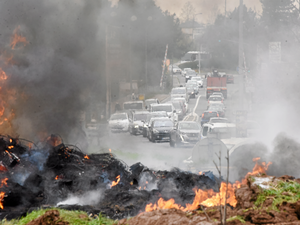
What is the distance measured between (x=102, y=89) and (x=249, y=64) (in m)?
23.1

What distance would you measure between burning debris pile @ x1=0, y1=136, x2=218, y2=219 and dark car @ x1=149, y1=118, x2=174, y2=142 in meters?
8.51

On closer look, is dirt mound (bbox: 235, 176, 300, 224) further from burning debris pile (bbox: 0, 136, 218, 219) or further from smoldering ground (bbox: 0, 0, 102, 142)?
smoldering ground (bbox: 0, 0, 102, 142)

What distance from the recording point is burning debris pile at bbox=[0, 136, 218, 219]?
873 cm

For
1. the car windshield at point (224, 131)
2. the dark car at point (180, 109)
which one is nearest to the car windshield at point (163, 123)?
the car windshield at point (224, 131)

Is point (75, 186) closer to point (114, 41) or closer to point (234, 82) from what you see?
point (114, 41)

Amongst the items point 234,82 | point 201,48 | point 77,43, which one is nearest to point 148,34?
point 77,43

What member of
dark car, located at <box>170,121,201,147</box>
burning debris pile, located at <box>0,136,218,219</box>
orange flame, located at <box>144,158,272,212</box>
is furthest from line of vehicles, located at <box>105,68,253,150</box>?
orange flame, located at <box>144,158,272,212</box>

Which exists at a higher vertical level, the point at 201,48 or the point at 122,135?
the point at 201,48

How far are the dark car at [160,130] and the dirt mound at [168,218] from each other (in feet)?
→ 45.3

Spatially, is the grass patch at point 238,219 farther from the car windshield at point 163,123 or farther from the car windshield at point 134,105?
the car windshield at point 134,105

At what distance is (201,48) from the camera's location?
2975 inches

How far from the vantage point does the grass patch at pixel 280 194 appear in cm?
600

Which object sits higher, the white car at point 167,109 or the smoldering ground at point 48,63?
the smoldering ground at point 48,63

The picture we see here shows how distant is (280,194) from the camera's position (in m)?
6.20
